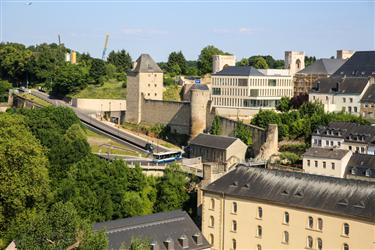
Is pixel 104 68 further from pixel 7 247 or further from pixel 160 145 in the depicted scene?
pixel 7 247

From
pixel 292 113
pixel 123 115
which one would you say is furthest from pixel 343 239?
pixel 123 115

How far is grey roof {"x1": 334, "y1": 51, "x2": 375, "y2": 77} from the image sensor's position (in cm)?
7681

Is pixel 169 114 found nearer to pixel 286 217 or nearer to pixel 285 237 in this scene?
pixel 286 217

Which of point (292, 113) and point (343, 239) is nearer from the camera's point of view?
point (343, 239)

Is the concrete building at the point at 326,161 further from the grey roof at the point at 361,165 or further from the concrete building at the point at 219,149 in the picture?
the concrete building at the point at 219,149

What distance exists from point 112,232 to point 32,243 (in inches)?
298

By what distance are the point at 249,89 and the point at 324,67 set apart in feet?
38.1

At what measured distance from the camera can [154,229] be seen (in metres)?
41.3

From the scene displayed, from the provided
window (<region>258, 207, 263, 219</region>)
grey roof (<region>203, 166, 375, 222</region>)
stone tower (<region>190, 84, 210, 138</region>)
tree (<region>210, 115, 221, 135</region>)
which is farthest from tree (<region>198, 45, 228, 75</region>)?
window (<region>258, 207, 263, 219</region>)

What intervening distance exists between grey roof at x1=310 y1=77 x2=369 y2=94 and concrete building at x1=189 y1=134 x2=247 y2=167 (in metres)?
14.6

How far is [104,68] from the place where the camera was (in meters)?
101

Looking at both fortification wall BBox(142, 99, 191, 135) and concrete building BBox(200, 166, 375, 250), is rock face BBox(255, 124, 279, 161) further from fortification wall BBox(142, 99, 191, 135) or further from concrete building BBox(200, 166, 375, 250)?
fortification wall BBox(142, 99, 191, 135)

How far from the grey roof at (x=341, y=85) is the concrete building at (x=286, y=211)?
27.1 meters


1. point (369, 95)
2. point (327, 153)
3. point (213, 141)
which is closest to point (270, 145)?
point (213, 141)
